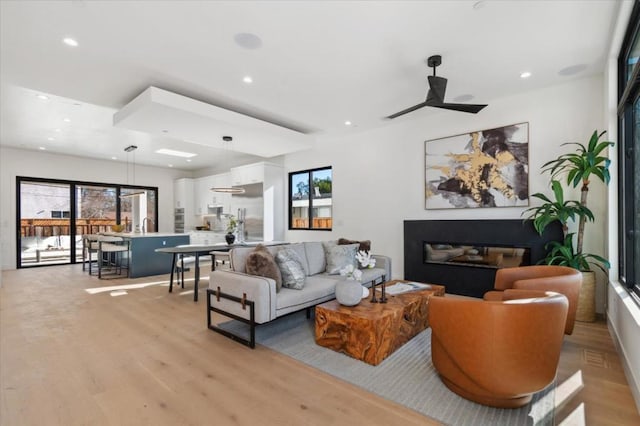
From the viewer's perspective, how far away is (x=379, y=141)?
5.87 metres

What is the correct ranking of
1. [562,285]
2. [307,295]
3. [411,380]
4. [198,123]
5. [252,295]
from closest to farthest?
[411,380]
[562,285]
[252,295]
[307,295]
[198,123]

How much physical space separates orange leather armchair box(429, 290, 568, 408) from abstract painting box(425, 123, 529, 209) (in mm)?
2934

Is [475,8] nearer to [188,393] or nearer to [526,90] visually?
[526,90]

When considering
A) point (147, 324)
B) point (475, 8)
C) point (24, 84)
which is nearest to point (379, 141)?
point (475, 8)

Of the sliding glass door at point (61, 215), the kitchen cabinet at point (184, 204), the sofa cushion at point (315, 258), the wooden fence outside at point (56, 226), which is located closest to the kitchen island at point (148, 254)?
the sliding glass door at point (61, 215)

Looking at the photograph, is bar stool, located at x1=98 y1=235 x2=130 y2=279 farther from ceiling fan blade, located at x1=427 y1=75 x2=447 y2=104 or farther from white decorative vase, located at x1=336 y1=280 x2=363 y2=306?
ceiling fan blade, located at x1=427 y1=75 x2=447 y2=104

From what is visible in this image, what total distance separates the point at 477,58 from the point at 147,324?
15.9ft

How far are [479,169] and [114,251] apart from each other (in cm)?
729

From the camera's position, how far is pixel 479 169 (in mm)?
4629

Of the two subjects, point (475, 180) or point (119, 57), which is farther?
point (475, 180)

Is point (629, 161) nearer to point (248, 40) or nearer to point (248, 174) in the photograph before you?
point (248, 40)

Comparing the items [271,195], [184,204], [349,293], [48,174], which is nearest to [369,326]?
[349,293]

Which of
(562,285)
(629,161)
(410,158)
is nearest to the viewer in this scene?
(562,285)

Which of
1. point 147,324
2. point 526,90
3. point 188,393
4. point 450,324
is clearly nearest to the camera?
point 450,324
